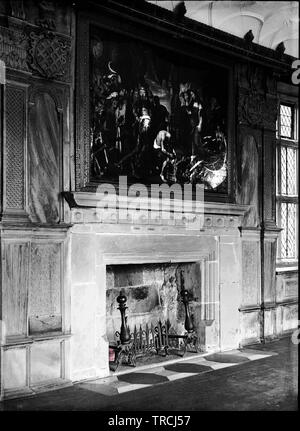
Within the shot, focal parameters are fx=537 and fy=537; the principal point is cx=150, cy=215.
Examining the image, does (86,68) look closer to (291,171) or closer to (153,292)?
(153,292)

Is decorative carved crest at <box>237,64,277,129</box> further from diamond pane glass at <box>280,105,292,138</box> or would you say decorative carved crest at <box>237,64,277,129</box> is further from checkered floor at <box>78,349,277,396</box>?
checkered floor at <box>78,349,277,396</box>

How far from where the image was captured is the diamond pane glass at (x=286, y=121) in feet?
29.0

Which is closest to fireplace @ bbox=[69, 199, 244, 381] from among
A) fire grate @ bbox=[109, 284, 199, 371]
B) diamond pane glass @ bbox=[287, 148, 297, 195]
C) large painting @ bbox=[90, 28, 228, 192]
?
fire grate @ bbox=[109, 284, 199, 371]

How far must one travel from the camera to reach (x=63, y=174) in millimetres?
5766

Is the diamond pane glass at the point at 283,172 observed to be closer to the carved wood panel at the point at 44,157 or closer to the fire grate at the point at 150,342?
the fire grate at the point at 150,342

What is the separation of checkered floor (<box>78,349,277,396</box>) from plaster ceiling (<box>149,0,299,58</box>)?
460 centimetres

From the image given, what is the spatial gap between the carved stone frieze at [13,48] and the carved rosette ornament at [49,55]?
0.26 feet

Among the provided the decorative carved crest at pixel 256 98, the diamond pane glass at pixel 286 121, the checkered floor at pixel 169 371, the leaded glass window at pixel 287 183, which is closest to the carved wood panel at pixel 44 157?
the checkered floor at pixel 169 371

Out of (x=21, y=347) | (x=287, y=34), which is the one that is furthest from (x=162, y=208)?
(x=287, y=34)

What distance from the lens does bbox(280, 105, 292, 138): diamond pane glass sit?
8.84 meters
